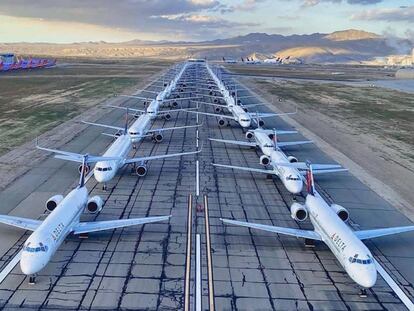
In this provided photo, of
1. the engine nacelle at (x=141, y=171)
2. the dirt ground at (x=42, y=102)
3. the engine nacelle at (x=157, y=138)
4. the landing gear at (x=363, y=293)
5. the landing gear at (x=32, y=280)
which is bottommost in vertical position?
the dirt ground at (x=42, y=102)

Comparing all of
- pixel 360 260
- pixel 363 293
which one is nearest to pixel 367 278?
pixel 360 260

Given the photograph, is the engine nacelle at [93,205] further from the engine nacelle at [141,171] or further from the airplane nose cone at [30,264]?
the engine nacelle at [141,171]

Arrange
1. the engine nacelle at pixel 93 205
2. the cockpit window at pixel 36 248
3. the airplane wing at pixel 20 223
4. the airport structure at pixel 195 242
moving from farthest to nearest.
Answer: the engine nacelle at pixel 93 205 < the airplane wing at pixel 20 223 < the airport structure at pixel 195 242 < the cockpit window at pixel 36 248

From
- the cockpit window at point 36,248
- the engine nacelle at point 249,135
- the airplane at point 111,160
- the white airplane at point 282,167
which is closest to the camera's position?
the cockpit window at point 36,248

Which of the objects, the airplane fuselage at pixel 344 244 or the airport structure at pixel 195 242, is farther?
the airport structure at pixel 195 242

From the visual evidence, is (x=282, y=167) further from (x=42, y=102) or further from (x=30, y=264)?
(x=42, y=102)

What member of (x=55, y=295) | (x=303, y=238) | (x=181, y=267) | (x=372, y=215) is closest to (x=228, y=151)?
(x=372, y=215)

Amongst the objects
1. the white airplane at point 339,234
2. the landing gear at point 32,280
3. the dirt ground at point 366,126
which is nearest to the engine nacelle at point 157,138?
the dirt ground at point 366,126
